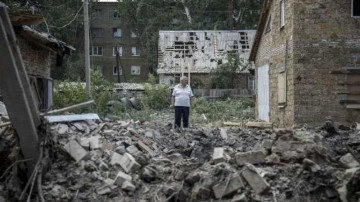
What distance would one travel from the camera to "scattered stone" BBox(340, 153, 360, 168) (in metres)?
7.61

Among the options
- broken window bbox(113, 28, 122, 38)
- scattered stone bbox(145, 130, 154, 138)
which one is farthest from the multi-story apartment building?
scattered stone bbox(145, 130, 154, 138)

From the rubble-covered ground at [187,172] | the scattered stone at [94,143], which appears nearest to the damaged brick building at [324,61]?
the rubble-covered ground at [187,172]

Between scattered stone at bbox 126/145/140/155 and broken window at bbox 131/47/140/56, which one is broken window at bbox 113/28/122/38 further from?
scattered stone at bbox 126/145/140/155

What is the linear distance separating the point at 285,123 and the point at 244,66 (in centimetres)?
1598

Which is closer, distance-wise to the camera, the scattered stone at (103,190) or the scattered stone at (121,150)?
the scattered stone at (103,190)

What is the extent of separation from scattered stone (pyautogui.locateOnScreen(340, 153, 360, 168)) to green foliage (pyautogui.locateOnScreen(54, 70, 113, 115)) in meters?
15.1

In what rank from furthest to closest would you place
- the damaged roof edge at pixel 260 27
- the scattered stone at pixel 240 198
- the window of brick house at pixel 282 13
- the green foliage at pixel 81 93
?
the green foliage at pixel 81 93 → the damaged roof edge at pixel 260 27 → the window of brick house at pixel 282 13 → the scattered stone at pixel 240 198

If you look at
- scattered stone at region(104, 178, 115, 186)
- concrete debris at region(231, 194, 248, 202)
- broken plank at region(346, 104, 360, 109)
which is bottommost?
concrete debris at region(231, 194, 248, 202)

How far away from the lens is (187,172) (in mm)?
7691

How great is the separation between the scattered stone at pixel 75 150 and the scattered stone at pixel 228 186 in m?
2.21

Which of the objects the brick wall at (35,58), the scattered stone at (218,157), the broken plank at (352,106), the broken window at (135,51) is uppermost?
the broken window at (135,51)

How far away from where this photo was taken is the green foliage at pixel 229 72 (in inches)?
1304

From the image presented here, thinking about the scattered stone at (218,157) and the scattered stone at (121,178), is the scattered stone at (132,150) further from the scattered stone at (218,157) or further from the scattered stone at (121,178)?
the scattered stone at (218,157)

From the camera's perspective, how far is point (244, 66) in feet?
109
